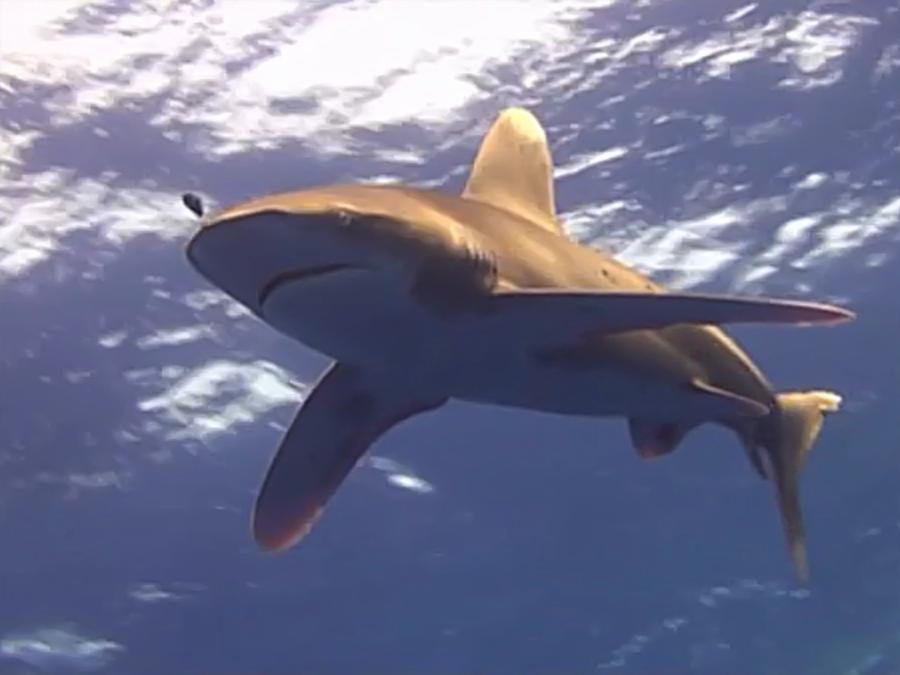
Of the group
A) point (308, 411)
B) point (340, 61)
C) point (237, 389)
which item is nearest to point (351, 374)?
point (308, 411)

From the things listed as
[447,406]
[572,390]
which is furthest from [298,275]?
[447,406]

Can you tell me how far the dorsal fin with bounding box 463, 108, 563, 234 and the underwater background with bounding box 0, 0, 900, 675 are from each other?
5.62 meters

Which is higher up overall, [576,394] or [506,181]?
[506,181]

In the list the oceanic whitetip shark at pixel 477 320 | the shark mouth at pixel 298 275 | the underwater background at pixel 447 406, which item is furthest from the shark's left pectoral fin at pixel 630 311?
the underwater background at pixel 447 406

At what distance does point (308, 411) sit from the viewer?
17.3 ft

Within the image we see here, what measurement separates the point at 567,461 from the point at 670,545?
4329 mm

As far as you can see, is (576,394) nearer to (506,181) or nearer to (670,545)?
(506,181)

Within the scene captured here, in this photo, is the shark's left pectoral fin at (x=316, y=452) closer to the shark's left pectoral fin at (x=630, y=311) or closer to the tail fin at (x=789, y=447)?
the shark's left pectoral fin at (x=630, y=311)

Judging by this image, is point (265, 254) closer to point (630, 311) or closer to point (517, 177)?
point (630, 311)

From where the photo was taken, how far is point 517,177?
568 centimetres

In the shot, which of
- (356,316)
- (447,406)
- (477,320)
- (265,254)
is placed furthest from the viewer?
(447,406)

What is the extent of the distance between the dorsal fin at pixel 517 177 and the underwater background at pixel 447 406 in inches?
221

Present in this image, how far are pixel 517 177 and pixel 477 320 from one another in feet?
4.89

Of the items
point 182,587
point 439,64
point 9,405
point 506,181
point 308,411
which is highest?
point 506,181
